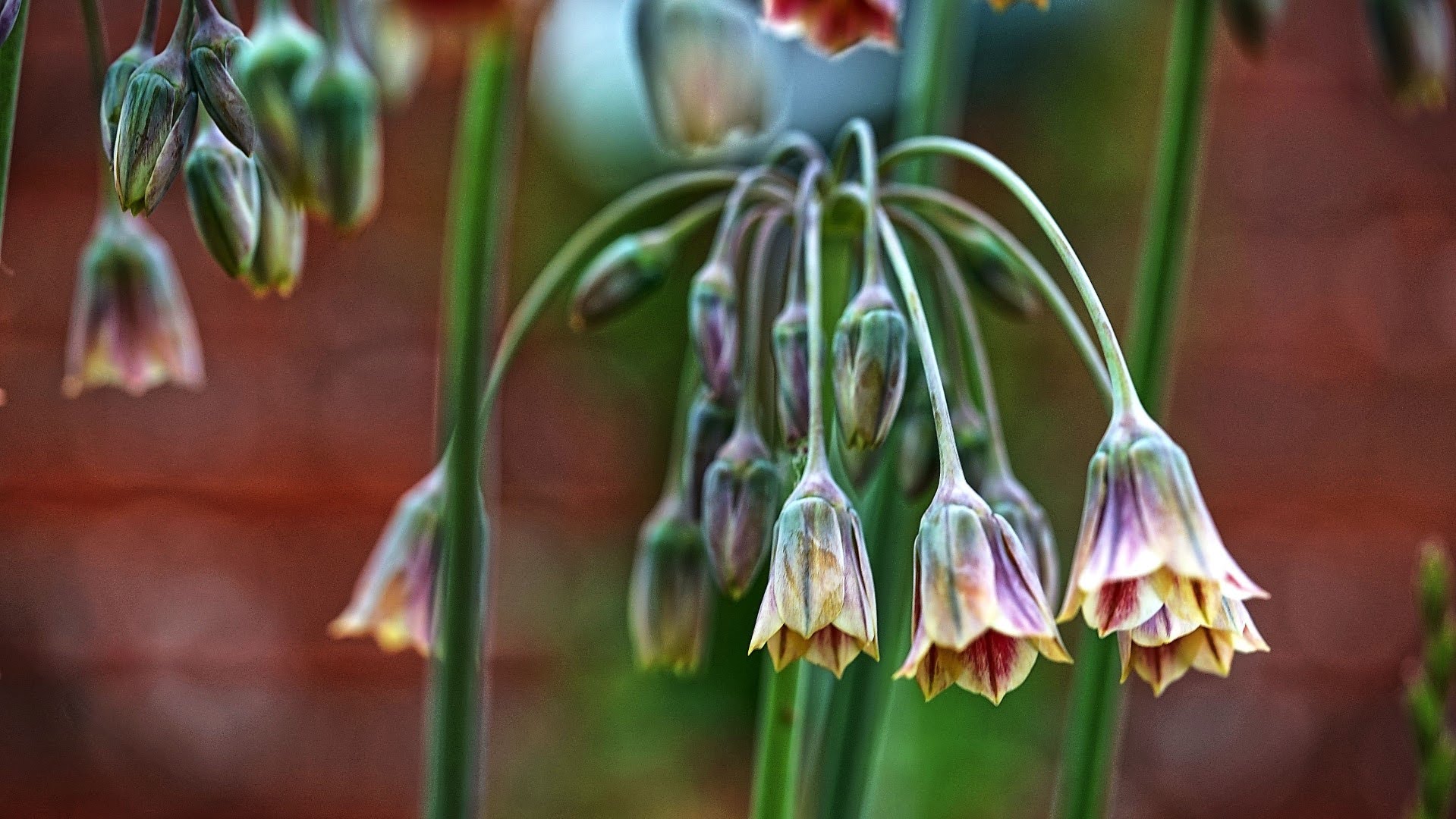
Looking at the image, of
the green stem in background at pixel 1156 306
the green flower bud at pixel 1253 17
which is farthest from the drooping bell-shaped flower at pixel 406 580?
the green flower bud at pixel 1253 17

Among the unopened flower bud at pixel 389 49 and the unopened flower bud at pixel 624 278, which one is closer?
the unopened flower bud at pixel 624 278

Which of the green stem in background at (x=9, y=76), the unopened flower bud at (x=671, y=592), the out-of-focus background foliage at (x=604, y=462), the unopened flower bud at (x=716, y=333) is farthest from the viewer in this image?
the out-of-focus background foliage at (x=604, y=462)

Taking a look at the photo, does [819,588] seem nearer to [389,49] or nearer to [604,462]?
[389,49]

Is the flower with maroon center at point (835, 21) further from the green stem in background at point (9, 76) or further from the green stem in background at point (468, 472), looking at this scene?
the green stem in background at point (9, 76)

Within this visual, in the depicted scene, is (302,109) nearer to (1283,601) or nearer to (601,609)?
(601,609)

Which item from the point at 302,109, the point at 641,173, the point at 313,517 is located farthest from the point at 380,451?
the point at 302,109
